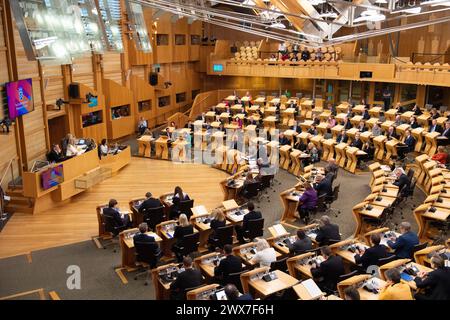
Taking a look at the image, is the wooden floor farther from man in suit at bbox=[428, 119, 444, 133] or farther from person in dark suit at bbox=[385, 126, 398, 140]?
man in suit at bbox=[428, 119, 444, 133]

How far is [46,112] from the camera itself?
1612cm

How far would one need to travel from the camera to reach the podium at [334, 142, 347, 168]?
1620 cm

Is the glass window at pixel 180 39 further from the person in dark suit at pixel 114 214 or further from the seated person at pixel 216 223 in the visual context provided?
the seated person at pixel 216 223

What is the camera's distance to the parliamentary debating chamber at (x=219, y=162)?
8.22 metres

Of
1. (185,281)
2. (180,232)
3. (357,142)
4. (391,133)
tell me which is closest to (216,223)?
(180,232)

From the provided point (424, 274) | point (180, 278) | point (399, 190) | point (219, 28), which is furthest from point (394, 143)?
point (219, 28)

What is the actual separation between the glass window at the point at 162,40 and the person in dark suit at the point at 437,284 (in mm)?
20257

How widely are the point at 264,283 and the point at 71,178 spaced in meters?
8.61

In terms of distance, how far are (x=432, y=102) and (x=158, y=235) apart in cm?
1816

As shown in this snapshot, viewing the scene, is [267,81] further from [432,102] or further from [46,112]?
[46,112]

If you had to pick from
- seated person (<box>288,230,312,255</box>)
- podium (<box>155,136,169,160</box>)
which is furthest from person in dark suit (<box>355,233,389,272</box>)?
podium (<box>155,136,169,160</box>)

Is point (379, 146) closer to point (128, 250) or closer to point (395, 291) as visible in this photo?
point (128, 250)

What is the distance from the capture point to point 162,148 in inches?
751

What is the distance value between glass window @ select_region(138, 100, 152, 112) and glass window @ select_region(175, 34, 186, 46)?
4.09m
